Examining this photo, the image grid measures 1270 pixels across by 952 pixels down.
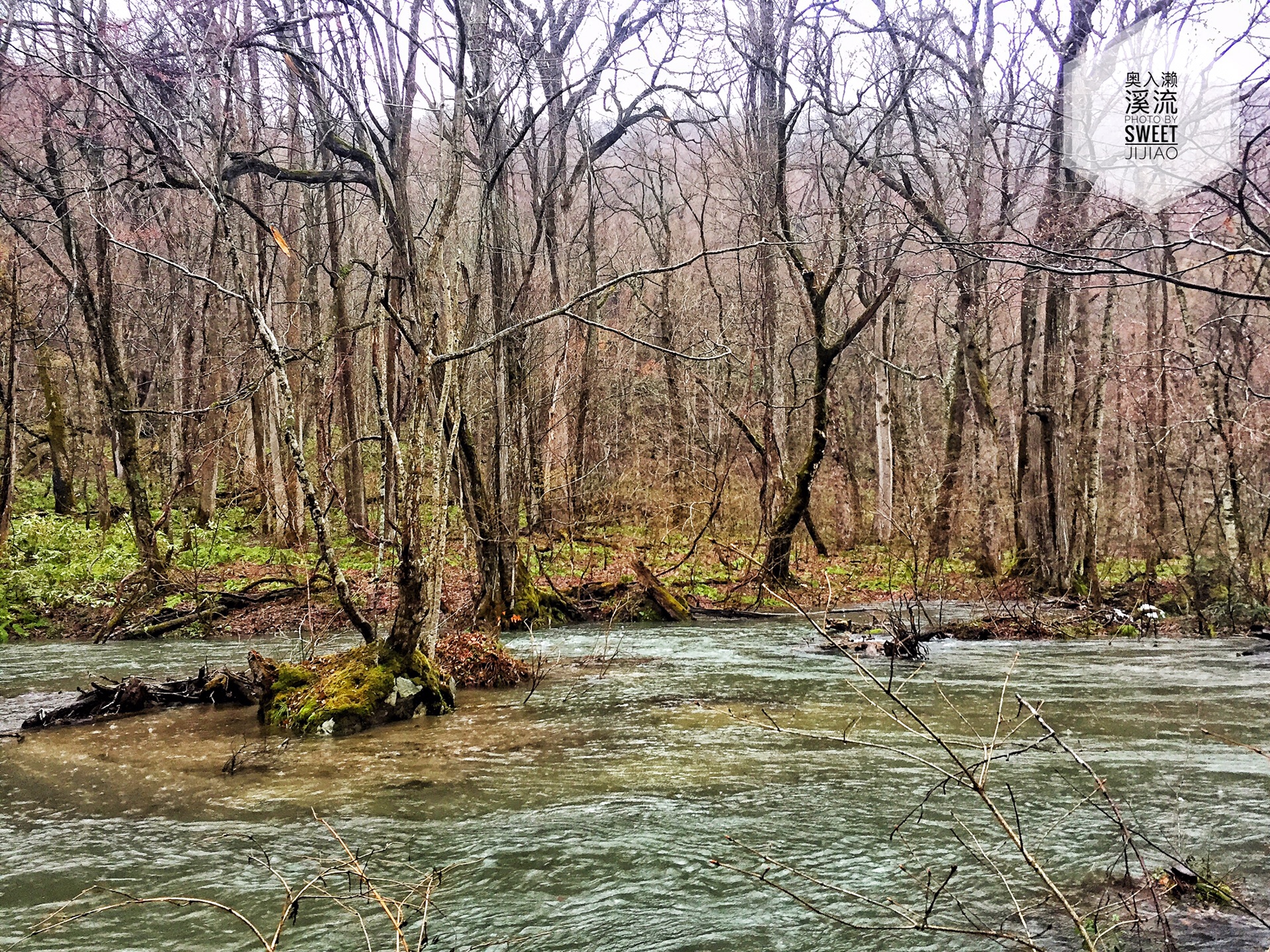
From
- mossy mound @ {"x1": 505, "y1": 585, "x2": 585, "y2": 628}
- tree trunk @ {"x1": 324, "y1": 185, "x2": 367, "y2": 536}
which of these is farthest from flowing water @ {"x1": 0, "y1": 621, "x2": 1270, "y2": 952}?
tree trunk @ {"x1": 324, "y1": 185, "x2": 367, "y2": 536}

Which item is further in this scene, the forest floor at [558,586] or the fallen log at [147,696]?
the forest floor at [558,586]

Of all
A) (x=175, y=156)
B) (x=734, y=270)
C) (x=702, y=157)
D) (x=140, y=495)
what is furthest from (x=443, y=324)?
(x=734, y=270)

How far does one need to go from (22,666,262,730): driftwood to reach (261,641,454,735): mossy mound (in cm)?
97

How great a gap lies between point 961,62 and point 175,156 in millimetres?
15720

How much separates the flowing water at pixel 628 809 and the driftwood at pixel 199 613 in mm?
3109

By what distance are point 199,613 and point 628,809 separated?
1042cm

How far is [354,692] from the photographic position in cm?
902

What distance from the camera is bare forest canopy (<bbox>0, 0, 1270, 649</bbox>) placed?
10.7 metres

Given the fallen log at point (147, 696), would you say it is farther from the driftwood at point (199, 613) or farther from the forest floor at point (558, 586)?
the driftwood at point (199, 613)

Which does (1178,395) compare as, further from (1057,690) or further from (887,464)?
(1057,690)

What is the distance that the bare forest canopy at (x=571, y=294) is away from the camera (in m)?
10.7

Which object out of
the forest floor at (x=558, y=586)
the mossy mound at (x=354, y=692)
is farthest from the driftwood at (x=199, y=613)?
the mossy mound at (x=354, y=692)

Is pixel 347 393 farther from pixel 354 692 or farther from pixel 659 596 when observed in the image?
pixel 354 692

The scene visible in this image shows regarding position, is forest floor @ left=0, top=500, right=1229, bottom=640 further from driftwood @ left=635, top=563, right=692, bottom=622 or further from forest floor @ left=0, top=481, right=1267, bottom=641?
driftwood @ left=635, top=563, right=692, bottom=622
